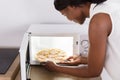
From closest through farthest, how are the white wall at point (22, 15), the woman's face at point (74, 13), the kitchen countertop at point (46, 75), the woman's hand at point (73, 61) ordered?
1. the woman's face at point (74, 13)
2. the kitchen countertop at point (46, 75)
3. the woman's hand at point (73, 61)
4. the white wall at point (22, 15)

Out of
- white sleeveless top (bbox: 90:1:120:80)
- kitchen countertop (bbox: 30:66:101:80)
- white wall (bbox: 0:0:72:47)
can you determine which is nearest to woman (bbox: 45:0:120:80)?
white sleeveless top (bbox: 90:1:120:80)

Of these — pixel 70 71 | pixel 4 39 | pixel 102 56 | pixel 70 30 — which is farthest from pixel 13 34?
pixel 102 56

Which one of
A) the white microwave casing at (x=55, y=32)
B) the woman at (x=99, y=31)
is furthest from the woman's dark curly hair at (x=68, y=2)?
the white microwave casing at (x=55, y=32)

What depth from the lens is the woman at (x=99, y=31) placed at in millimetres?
948

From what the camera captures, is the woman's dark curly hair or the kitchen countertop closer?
the woman's dark curly hair

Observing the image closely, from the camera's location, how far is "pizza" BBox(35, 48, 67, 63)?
4.39 feet

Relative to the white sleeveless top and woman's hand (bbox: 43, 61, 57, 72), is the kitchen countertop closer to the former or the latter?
woman's hand (bbox: 43, 61, 57, 72)

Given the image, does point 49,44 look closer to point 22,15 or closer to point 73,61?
point 73,61

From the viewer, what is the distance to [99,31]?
94 centimetres

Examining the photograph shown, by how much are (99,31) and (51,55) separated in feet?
1.61

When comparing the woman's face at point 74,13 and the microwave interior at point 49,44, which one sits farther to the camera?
the microwave interior at point 49,44

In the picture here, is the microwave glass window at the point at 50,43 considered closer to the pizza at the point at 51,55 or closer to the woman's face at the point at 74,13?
the pizza at the point at 51,55

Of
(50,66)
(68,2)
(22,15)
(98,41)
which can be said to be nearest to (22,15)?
(22,15)

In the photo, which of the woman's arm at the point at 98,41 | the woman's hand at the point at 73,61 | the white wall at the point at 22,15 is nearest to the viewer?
the woman's arm at the point at 98,41
